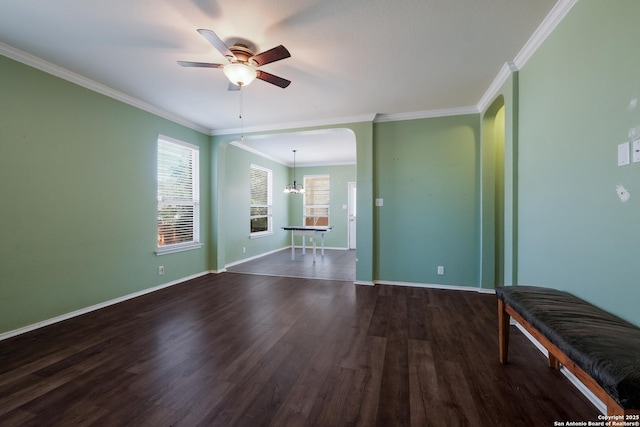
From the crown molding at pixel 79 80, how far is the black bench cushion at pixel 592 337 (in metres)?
4.64

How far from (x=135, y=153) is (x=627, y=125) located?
4730 mm

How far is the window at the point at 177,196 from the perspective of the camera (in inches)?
159

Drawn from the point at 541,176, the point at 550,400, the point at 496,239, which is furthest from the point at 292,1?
the point at 496,239

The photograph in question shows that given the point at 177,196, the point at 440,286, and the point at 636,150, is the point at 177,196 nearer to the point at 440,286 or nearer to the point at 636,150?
the point at 440,286

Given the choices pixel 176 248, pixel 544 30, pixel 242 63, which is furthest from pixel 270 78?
pixel 176 248

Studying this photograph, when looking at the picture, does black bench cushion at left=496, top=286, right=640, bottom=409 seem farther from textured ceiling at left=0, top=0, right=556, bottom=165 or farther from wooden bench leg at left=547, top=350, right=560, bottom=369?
textured ceiling at left=0, top=0, right=556, bottom=165

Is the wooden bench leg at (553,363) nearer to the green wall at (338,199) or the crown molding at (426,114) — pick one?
the crown molding at (426,114)

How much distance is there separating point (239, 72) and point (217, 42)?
1.00 feet

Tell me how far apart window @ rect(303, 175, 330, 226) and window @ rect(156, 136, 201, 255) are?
13.9 feet

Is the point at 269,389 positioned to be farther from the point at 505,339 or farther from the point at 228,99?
the point at 228,99

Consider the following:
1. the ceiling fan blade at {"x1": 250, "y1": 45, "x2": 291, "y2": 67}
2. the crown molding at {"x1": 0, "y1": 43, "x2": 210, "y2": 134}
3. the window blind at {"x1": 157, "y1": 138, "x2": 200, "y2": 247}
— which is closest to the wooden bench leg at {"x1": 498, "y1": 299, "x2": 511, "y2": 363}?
the ceiling fan blade at {"x1": 250, "y1": 45, "x2": 291, "y2": 67}

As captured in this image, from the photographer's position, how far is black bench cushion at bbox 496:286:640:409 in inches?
37.0

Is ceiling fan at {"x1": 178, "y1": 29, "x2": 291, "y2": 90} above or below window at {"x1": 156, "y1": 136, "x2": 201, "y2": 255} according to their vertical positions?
above

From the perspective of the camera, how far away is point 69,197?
9.44 ft
